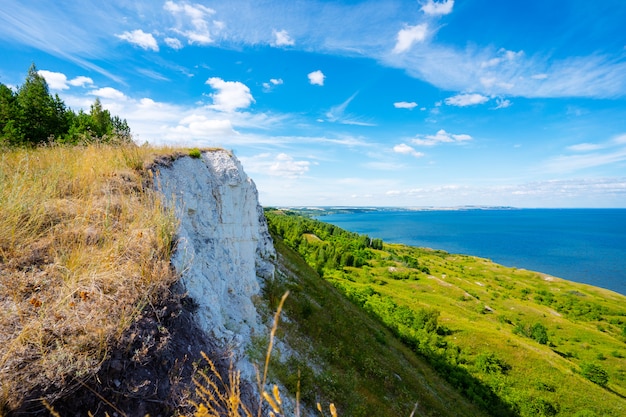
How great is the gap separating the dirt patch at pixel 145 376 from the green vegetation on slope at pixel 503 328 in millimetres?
18014

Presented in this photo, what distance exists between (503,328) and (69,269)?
75.2 metres

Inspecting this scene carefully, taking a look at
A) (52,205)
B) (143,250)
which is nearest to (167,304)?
(143,250)

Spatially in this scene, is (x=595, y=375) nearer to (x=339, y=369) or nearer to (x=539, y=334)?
(x=539, y=334)

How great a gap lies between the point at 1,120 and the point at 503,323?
290ft

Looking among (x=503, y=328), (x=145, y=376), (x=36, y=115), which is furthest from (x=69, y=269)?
(x=503, y=328)

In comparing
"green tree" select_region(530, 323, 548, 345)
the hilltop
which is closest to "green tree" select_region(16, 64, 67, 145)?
the hilltop

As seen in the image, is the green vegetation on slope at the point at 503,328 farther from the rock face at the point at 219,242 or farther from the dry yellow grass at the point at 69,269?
the dry yellow grass at the point at 69,269

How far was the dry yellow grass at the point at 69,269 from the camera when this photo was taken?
12.9ft

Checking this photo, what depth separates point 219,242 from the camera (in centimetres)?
1299

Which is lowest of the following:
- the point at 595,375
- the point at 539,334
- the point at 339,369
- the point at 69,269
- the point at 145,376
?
the point at 539,334

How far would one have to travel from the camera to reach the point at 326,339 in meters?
16.2

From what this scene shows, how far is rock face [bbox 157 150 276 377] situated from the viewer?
834 centimetres

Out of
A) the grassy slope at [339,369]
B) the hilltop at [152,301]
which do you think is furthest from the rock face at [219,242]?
the grassy slope at [339,369]

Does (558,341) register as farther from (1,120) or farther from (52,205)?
(1,120)
